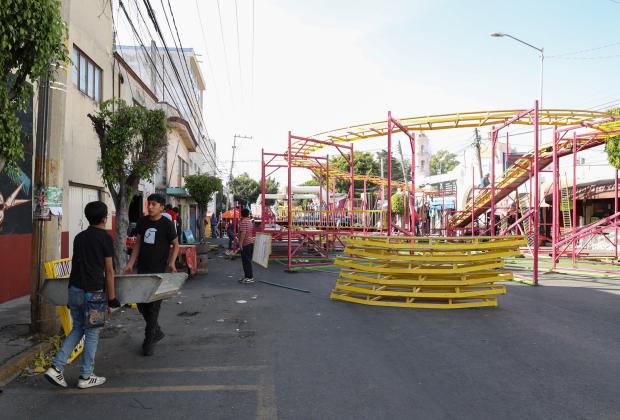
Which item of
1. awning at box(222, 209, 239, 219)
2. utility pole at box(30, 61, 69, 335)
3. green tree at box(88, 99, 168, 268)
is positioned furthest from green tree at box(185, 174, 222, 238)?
utility pole at box(30, 61, 69, 335)

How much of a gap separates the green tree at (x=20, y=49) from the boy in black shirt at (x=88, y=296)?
116 centimetres

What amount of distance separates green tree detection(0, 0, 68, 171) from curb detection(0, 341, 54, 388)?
1921 millimetres

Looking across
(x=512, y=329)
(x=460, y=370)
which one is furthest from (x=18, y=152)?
(x=512, y=329)

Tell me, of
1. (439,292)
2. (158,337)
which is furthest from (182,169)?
(158,337)

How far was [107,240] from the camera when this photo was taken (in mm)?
4164

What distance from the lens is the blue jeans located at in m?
4.06

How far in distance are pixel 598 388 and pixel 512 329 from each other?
2.16 meters

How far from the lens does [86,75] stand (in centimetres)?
1108

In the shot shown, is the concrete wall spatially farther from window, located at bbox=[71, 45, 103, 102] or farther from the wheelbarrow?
the wheelbarrow

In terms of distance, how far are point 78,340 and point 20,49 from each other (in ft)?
9.23

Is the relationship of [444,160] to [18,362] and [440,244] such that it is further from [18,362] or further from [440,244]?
[18,362]

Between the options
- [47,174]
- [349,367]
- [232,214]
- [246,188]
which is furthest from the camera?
[246,188]

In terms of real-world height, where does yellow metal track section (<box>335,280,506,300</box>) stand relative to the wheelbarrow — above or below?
below

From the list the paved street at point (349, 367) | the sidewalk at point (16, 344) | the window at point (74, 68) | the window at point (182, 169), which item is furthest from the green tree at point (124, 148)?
the window at point (182, 169)
